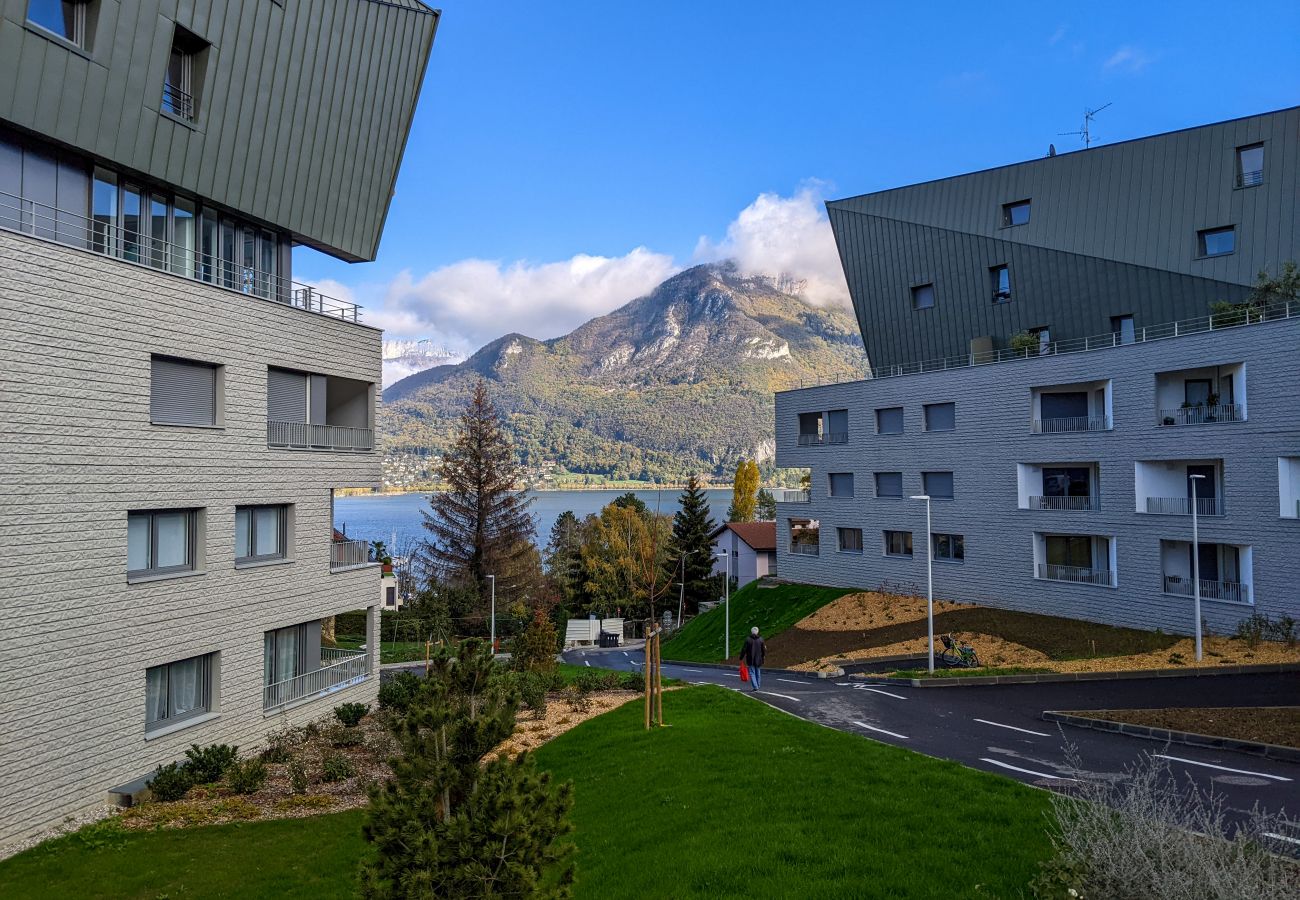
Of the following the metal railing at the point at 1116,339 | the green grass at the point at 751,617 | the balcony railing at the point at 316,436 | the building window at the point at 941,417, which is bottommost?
the green grass at the point at 751,617

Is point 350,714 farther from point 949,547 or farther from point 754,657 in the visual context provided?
point 949,547

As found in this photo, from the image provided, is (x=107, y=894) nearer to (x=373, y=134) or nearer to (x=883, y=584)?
(x=373, y=134)

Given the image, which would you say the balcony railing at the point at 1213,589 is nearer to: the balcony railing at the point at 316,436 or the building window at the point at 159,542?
the balcony railing at the point at 316,436

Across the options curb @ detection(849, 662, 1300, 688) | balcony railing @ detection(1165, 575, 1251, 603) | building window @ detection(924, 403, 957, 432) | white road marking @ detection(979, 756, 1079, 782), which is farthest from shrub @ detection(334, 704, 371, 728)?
building window @ detection(924, 403, 957, 432)

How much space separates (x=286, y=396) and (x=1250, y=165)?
119 feet

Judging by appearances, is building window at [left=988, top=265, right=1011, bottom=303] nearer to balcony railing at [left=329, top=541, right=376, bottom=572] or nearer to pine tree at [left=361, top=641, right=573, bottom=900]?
balcony railing at [left=329, top=541, right=376, bottom=572]

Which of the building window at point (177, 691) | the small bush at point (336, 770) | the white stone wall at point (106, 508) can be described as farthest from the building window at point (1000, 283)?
the building window at point (177, 691)

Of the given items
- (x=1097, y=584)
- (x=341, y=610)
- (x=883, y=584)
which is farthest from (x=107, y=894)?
(x=883, y=584)

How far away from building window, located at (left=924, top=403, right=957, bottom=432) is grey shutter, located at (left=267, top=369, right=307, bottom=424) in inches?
1139

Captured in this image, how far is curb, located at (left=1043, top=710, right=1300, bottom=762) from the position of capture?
14.5m

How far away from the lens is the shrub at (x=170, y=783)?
16109 millimetres

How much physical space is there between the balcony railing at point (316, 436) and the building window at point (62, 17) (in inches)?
350

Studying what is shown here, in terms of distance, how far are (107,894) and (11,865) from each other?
132 inches

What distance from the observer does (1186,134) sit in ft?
117
